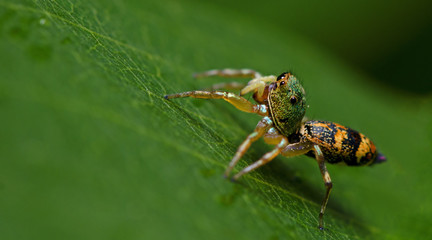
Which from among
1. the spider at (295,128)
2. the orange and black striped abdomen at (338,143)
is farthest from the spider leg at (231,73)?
the orange and black striped abdomen at (338,143)

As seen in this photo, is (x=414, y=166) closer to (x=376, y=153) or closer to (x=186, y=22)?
(x=376, y=153)

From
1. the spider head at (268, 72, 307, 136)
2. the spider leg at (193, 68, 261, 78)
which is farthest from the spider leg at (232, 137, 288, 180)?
the spider leg at (193, 68, 261, 78)

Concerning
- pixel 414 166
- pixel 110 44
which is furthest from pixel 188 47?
pixel 414 166

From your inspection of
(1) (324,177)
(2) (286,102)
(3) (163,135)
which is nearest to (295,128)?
(2) (286,102)

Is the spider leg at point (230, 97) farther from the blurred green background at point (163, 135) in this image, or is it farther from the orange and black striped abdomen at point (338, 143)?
the orange and black striped abdomen at point (338, 143)

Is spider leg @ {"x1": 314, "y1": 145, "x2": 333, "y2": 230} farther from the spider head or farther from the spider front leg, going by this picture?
the spider front leg
